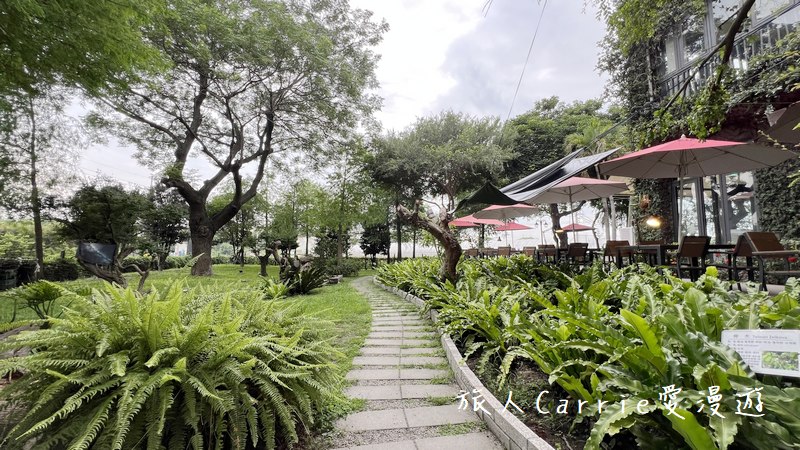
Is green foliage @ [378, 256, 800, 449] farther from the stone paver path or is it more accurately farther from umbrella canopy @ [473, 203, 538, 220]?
umbrella canopy @ [473, 203, 538, 220]

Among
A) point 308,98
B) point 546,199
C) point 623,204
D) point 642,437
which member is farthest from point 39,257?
point 623,204

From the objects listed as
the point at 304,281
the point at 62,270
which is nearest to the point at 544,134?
the point at 304,281

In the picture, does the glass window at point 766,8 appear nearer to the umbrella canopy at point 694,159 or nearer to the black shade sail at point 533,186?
the umbrella canopy at point 694,159

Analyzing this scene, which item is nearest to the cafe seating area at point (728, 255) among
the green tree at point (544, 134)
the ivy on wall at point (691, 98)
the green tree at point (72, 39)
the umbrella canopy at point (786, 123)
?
the ivy on wall at point (691, 98)

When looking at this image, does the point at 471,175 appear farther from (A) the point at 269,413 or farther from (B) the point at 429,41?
(A) the point at 269,413

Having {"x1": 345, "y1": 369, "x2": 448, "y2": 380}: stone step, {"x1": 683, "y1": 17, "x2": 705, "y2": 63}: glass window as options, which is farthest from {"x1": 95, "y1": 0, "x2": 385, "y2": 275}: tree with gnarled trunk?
{"x1": 345, "y1": 369, "x2": 448, "y2": 380}: stone step

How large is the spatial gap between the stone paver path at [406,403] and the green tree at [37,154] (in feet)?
43.3

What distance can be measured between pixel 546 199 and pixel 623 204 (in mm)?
11663

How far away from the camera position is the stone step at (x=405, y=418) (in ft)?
7.58

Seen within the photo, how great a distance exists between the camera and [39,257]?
12047 millimetres

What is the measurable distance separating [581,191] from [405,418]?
7.47m

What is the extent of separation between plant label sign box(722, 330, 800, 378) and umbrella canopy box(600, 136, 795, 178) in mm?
4657

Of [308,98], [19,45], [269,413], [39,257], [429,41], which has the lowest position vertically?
[269,413]

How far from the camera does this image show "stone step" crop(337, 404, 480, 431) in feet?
7.58
